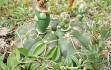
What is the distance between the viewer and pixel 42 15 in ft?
6.50

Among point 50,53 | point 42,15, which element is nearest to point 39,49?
point 50,53

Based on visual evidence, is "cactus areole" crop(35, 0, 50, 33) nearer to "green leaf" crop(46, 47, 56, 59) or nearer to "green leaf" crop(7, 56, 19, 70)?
"green leaf" crop(46, 47, 56, 59)

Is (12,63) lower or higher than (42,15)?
lower

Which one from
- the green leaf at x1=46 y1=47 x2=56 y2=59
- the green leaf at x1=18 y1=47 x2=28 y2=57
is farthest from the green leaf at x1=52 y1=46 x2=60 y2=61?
the green leaf at x1=18 y1=47 x2=28 y2=57

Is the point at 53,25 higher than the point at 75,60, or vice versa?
the point at 53,25

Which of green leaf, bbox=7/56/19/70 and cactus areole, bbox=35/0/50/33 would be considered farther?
cactus areole, bbox=35/0/50/33

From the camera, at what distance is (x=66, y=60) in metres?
1.98

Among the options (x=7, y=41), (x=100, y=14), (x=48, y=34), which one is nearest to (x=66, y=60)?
(x=48, y=34)

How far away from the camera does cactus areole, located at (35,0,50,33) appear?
6.49ft

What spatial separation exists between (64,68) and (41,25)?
34cm

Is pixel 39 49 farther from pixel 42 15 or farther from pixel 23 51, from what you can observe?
pixel 42 15

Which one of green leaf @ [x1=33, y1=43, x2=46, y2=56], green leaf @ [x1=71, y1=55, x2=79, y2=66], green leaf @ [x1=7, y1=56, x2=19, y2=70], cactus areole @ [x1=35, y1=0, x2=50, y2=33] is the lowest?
green leaf @ [x1=71, y1=55, x2=79, y2=66]

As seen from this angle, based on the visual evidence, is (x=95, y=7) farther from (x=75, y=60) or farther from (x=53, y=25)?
(x=75, y=60)

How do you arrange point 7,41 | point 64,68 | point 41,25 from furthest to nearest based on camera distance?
point 7,41 < point 41,25 < point 64,68
